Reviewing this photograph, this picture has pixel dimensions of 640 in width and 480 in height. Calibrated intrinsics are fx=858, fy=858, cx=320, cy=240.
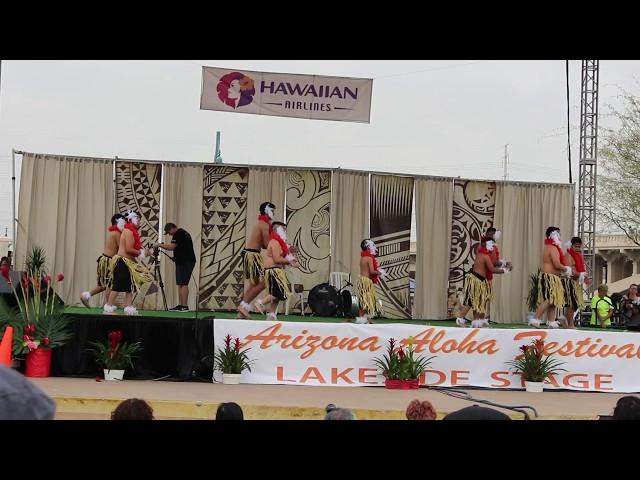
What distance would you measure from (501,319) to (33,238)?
25.7 feet

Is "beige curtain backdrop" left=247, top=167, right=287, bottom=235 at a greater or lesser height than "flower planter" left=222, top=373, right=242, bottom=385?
greater

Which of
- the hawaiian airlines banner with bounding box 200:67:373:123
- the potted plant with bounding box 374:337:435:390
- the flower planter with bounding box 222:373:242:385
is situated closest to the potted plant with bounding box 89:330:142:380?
the flower planter with bounding box 222:373:242:385

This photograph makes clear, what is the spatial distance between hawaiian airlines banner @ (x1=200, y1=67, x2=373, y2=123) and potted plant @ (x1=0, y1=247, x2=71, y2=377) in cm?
456

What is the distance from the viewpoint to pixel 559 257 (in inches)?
478

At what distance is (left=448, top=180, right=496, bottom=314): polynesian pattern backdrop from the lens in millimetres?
14781

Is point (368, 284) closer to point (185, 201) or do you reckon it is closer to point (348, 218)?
point (348, 218)

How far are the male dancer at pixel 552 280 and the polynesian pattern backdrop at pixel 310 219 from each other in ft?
12.3

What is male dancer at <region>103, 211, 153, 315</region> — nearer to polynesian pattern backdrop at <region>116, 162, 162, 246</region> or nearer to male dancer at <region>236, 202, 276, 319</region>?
male dancer at <region>236, 202, 276, 319</region>

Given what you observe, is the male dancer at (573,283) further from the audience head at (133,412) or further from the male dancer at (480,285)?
the audience head at (133,412)

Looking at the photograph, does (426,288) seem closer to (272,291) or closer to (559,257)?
(559,257)

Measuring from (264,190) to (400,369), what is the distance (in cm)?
559

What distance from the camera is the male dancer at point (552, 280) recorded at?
39.2ft

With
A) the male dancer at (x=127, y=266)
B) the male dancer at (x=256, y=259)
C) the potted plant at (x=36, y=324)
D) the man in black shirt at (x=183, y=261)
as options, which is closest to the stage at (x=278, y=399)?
the potted plant at (x=36, y=324)
